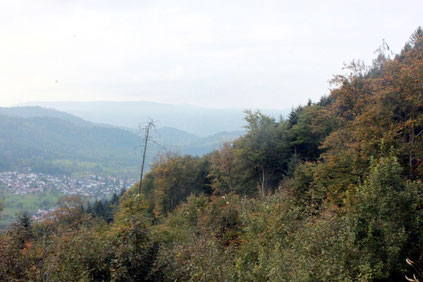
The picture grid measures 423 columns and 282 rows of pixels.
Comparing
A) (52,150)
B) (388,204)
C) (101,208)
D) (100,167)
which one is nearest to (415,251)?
(388,204)

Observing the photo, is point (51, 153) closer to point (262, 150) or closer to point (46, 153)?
point (46, 153)

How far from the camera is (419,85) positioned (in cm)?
1347

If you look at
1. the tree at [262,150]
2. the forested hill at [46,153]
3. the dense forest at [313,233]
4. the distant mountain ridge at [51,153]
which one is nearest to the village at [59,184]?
the distant mountain ridge at [51,153]

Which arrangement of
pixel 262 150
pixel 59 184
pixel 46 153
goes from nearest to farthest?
pixel 262 150 < pixel 59 184 < pixel 46 153

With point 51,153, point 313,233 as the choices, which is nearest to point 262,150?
point 313,233

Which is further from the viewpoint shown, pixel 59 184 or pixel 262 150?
pixel 59 184

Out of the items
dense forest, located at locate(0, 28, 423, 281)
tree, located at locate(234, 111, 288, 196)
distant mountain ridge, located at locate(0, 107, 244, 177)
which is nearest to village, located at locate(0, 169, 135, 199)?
distant mountain ridge, located at locate(0, 107, 244, 177)

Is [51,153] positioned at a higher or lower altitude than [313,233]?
lower

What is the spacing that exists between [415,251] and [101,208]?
48.6 meters

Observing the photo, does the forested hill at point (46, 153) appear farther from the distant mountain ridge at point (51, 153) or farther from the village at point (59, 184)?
the village at point (59, 184)

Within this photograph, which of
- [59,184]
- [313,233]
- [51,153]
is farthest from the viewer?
[51,153]

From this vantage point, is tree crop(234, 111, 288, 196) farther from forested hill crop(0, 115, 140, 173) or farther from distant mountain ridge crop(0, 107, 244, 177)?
forested hill crop(0, 115, 140, 173)

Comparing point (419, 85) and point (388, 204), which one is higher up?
point (419, 85)

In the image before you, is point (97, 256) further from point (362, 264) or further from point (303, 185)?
point (303, 185)
